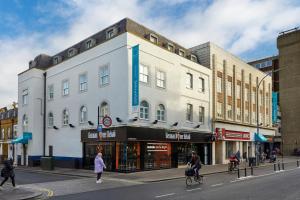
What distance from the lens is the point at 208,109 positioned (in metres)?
33.0

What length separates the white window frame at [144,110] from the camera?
25.0 meters

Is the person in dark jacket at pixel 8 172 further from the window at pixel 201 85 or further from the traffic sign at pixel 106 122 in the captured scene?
the window at pixel 201 85

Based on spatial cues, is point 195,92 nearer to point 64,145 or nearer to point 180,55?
point 180,55

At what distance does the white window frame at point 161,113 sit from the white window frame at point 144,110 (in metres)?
1.34

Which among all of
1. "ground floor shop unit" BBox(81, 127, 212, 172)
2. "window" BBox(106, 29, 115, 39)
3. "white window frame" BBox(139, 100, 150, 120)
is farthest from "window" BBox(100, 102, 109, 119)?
"window" BBox(106, 29, 115, 39)

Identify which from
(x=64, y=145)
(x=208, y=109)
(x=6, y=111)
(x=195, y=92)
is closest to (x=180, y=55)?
(x=195, y=92)

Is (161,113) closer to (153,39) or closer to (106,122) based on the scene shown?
(106,122)

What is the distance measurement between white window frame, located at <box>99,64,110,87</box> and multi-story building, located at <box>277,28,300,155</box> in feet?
136

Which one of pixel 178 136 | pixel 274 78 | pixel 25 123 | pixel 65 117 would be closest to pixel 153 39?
pixel 178 136

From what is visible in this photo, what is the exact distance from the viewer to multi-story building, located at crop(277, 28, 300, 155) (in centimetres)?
5800

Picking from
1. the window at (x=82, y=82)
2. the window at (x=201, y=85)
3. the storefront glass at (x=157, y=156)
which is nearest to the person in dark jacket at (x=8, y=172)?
the storefront glass at (x=157, y=156)

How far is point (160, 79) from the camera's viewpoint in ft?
88.8

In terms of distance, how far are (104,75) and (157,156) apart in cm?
776

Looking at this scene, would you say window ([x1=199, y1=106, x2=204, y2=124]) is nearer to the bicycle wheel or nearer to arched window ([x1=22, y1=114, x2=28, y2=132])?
the bicycle wheel
